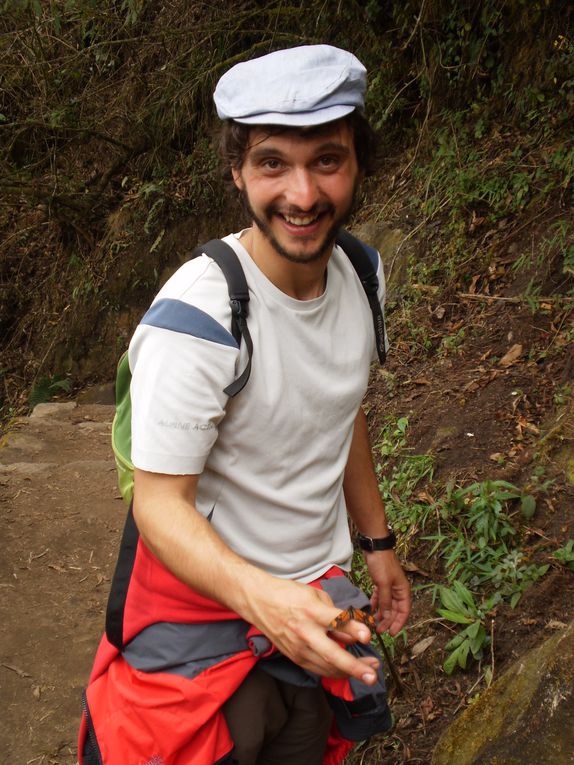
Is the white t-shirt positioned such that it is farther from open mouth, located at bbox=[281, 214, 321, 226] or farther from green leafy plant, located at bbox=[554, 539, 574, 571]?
green leafy plant, located at bbox=[554, 539, 574, 571]

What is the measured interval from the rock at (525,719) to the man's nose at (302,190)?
50.9 inches

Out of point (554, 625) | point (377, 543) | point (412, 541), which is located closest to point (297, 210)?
point (377, 543)

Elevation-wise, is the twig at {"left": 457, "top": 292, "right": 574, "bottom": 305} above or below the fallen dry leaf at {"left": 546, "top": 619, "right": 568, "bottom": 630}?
below

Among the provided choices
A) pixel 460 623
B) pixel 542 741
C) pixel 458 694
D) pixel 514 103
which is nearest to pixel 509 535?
pixel 460 623

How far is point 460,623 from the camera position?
10.0 feet

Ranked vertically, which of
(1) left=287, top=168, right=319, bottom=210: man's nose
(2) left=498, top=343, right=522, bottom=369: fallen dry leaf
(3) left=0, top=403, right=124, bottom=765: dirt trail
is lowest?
(3) left=0, top=403, right=124, bottom=765: dirt trail

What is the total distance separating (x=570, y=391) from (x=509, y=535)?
96cm

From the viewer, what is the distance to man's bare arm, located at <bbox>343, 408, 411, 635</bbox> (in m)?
2.38

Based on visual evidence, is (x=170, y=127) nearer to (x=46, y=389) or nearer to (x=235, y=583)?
(x=46, y=389)

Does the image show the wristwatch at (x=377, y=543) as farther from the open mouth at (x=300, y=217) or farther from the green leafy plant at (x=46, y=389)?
the green leafy plant at (x=46, y=389)

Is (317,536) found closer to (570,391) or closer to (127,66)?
(570,391)

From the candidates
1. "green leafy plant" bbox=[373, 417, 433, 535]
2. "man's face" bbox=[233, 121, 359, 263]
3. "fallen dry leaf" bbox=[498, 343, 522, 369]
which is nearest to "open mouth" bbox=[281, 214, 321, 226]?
"man's face" bbox=[233, 121, 359, 263]

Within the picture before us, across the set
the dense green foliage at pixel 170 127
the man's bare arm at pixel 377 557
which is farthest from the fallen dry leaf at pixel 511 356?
the man's bare arm at pixel 377 557

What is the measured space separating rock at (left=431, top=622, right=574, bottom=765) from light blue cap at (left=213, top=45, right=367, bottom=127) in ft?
4.80
